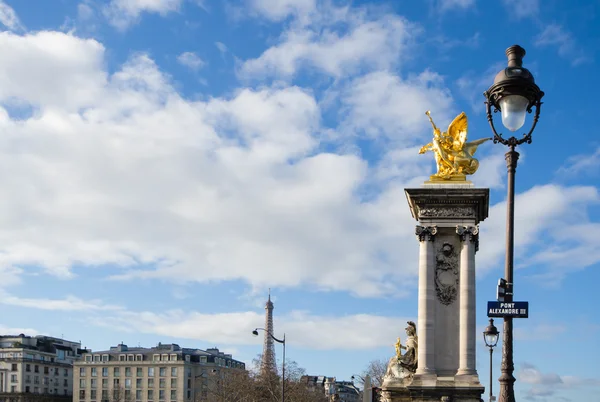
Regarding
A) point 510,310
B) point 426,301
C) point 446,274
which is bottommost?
point 510,310

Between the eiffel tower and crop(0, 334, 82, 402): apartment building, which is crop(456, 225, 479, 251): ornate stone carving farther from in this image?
crop(0, 334, 82, 402): apartment building

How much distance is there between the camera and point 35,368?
138875mm

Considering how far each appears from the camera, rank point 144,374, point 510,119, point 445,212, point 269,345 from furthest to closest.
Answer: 1. point 269,345
2. point 144,374
3. point 445,212
4. point 510,119

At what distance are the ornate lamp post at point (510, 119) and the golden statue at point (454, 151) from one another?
14.9 meters

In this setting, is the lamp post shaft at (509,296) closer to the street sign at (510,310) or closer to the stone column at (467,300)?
the street sign at (510,310)

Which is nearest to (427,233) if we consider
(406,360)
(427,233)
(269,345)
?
(427,233)

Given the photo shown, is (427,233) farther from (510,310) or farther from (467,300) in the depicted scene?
(510,310)

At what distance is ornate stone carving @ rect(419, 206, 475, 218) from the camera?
28.3 meters

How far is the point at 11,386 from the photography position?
447 ft

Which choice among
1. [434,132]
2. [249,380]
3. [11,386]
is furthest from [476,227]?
[11,386]

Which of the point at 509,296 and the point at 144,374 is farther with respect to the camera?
the point at 144,374

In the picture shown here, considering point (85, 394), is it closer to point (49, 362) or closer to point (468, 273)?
point (49, 362)

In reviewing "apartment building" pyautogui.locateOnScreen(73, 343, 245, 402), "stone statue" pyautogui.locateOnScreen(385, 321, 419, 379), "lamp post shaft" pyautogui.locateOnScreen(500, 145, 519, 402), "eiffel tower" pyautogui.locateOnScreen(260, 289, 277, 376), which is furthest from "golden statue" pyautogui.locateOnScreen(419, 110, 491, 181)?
"apartment building" pyautogui.locateOnScreen(73, 343, 245, 402)

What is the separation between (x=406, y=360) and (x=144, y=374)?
110 metres
